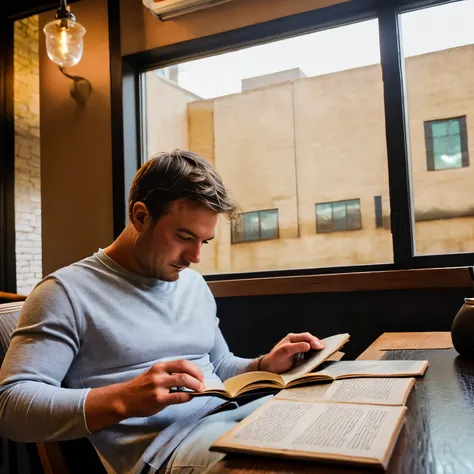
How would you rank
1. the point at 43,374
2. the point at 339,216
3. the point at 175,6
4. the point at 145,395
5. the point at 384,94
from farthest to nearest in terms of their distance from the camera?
the point at 175,6 < the point at 339,216 < the point at 384,94 < the point at 43,374 < the point at 145,395

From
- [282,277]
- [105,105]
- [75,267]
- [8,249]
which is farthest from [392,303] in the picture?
[8,249]

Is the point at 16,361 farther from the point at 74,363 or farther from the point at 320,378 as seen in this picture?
the point at 320,378

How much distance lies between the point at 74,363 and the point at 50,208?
198cm

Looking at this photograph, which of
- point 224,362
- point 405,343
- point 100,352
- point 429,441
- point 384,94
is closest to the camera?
point 429,441

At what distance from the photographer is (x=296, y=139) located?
7.97ft

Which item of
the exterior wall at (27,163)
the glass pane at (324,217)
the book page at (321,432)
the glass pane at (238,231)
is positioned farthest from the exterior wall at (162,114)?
the exterior wall at (27,163)

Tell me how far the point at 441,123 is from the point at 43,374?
1865 mm

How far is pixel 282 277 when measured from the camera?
223cm

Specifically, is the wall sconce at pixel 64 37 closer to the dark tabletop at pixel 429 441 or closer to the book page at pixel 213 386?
the book page at pixel 213 386

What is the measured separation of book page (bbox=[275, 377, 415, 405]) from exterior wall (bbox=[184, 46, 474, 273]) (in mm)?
1288

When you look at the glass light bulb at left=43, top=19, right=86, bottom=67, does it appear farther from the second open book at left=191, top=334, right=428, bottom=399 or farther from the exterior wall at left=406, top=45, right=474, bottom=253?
the second open book at left=191, top=334, right=428, bottom=399

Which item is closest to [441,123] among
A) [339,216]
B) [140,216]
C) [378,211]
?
[378,211]

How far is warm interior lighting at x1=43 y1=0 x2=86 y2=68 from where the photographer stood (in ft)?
7.88

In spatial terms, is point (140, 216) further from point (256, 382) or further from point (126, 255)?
point (256, 382)
